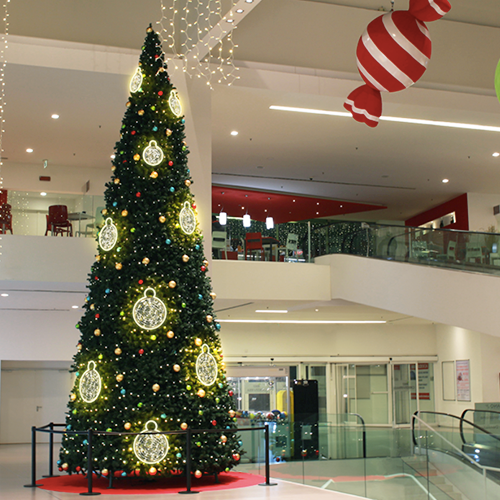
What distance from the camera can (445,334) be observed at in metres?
19.7

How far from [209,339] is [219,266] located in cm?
604

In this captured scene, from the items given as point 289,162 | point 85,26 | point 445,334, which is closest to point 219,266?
point 289,162

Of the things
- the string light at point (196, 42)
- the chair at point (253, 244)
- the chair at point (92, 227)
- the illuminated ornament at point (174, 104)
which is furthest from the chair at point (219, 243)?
the illuminated ornament at point (174, 104)

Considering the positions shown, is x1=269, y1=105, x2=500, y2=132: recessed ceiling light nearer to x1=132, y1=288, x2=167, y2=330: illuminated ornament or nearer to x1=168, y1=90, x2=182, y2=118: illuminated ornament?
x1=168, y1=90, x2=182, y2=118: illuminated ornament

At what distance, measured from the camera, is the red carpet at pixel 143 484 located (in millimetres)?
6031

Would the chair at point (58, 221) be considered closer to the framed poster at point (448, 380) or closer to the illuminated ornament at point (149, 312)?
the illuminated ornament at point (149, 312)

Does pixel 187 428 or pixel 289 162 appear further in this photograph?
pixel 289 162

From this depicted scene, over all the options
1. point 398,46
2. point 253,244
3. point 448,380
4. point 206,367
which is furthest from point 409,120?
point 448,380

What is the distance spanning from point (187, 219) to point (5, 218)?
521cm

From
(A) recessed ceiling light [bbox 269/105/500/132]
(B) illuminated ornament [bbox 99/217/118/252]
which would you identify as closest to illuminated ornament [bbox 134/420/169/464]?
(B) illuminated ornament [bbox 99/217/118/252]

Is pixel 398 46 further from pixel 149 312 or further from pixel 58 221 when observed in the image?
pixel 58 221

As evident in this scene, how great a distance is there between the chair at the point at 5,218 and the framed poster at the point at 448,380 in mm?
13247

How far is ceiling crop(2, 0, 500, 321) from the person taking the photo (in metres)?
9.94

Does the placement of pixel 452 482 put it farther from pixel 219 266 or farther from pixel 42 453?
pixel 42 453
